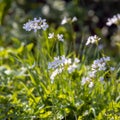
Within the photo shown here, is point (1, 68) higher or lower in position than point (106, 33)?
lower

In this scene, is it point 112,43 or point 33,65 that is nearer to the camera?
point 33,65

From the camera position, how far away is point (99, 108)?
6.28ft

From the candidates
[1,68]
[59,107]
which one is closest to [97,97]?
[59,107]

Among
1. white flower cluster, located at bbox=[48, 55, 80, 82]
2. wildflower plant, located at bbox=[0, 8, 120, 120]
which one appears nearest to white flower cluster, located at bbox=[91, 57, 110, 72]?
wildflower plant, located at bbox=[0, 8, 120, 120]

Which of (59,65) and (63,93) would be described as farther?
(63,93)

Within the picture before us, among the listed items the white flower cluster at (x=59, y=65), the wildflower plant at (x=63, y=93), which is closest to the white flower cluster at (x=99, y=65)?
the wildflower plant at (x=63, y=93)

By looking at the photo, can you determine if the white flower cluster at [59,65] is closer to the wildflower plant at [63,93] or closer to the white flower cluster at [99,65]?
the wildflower plant at [63,93]

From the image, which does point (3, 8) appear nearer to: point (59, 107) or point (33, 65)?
point (33, 65)

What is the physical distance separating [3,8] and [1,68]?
1.53 meters

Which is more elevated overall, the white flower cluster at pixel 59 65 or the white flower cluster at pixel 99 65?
the white flower cluster at pixel 59 65

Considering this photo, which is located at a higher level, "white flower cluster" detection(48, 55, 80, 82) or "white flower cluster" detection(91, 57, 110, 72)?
"white flower cluster" detection(48, 55, 80, 82)

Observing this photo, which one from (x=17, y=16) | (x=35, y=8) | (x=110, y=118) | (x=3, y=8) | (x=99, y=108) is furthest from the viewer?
(x=35, y=8)

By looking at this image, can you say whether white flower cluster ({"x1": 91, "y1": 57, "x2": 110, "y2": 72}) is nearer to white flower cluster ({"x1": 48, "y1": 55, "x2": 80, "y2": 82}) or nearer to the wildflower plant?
the wildflower plant

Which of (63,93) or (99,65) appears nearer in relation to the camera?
(99,65)
